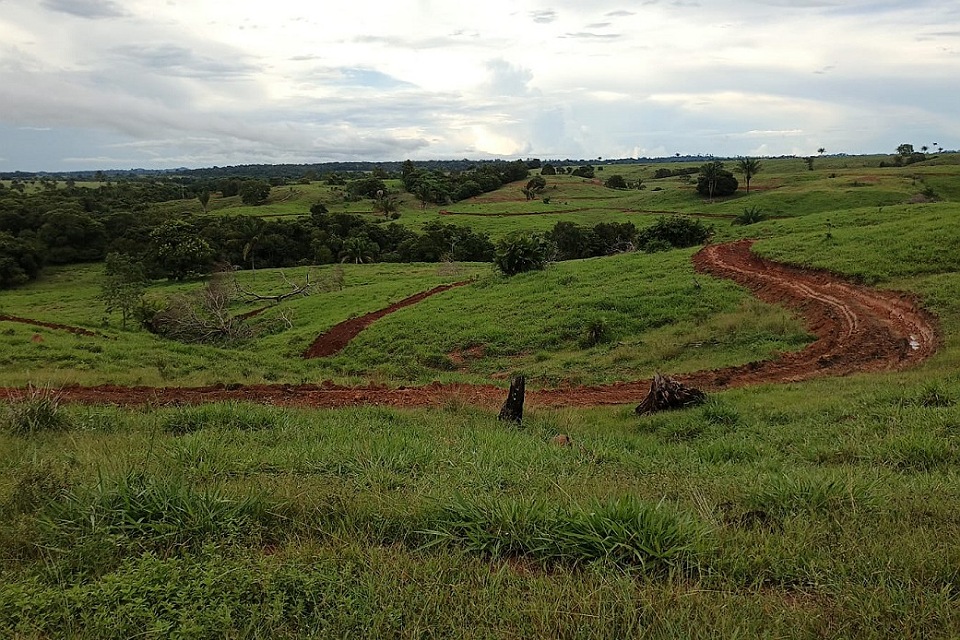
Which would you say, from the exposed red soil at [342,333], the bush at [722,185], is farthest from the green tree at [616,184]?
the exposed red soil at [342,333]

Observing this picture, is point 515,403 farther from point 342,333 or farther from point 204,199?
point 204,199

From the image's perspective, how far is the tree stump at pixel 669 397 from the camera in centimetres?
1014

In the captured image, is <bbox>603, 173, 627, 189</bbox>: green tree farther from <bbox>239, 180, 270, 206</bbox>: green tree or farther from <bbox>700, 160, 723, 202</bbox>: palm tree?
<bbox>239, 180, 270, 206</bbox>: green tree

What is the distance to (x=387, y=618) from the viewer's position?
8.97ft

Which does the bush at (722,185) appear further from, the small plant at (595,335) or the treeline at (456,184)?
the small plant at (595,335)

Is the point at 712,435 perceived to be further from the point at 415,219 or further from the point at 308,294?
the point at 415,219

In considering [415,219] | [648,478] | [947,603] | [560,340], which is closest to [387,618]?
[947,603]

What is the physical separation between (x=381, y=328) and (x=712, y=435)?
16.6 metres

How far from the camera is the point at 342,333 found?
2378cm

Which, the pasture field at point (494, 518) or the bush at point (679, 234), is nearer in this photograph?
the pasture field at point (494, 518)

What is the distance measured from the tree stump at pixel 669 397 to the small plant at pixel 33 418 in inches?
352

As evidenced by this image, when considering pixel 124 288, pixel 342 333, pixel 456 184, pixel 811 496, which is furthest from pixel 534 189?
pixel 811 496

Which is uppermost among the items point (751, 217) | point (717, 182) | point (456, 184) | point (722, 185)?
point (456, 184)

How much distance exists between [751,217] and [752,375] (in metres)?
40.4
